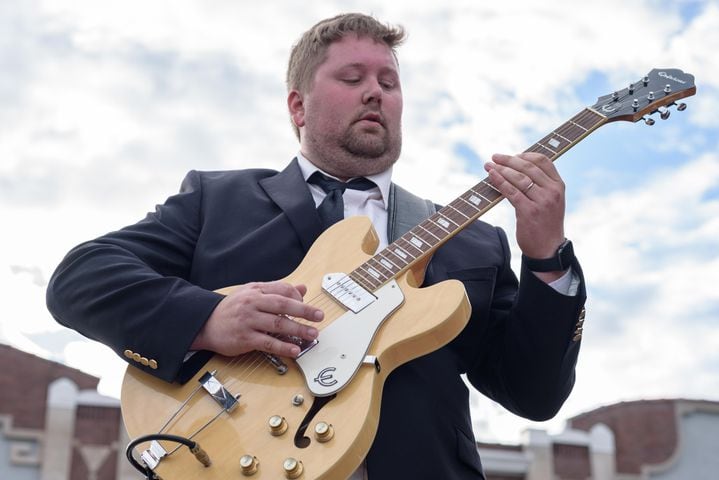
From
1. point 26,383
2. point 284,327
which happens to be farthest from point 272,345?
point 26,383

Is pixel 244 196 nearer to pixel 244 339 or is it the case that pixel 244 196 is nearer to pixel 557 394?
pixel 244 339

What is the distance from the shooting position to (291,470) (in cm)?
233

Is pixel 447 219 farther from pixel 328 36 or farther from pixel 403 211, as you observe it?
pixel 328 36

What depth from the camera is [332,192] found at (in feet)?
10.9

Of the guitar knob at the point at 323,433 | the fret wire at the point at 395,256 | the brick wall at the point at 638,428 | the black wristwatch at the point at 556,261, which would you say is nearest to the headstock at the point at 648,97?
the black wristwatch at the point at 556,261

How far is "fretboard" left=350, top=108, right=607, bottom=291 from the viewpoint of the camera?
287cm

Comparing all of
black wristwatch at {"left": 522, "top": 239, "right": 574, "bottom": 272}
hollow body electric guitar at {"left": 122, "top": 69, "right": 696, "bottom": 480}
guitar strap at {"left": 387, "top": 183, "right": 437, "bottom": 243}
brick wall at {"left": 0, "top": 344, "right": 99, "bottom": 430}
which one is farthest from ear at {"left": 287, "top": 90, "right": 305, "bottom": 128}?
brick wall at {"left": 0, "top": 344, "right": 99, "bottom": 430}

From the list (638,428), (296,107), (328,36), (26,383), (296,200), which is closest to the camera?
(296,200)

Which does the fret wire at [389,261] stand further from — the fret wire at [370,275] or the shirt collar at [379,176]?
the shirt collar at [379,176]

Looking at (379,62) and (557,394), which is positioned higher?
(379,62)

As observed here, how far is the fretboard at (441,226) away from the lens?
2.87 meters

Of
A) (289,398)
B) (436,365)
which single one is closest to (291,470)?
(289,398)

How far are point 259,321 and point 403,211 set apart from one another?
0.87m

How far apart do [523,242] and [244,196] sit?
0.93 metres
